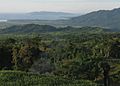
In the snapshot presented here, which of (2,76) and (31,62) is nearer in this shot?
(2,76)

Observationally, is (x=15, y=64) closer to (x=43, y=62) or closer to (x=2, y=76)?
(x=43, y=62)

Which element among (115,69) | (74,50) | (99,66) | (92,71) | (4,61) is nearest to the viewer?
(99,66)

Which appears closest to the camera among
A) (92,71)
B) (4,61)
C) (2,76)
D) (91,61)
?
(2,76)

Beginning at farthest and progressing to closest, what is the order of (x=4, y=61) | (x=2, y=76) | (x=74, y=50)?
(x=74, y=50) < (x=4, y=61) < (x=2, y=76)

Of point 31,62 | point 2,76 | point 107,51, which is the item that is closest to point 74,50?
point 107,51

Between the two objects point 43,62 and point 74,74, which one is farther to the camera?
point 43,62

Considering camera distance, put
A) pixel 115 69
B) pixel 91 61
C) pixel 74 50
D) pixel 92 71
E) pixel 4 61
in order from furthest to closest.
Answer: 1. pixel 74 50
2. pixel 115 69
3. pixel 4 61
4. pixel 91 61
5. pixel 92 71

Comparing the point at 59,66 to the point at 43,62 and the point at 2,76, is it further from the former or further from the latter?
the point at 2,76

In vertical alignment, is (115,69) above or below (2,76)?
below

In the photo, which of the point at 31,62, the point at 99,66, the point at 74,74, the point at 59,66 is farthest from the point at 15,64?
the point at 99,66
